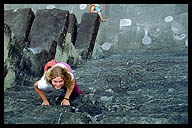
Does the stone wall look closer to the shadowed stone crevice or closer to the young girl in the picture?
the shadowed stone crevice

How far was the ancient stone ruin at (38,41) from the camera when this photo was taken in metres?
2.43

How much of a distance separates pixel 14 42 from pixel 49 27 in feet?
2.64

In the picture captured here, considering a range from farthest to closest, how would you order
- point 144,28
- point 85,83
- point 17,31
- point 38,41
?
point 144,28
point 17,31
point 38,41
point 85,83

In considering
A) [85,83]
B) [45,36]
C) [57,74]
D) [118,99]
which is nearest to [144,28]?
[45,36]

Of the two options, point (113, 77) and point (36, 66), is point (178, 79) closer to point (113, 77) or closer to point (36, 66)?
point (113, 77)

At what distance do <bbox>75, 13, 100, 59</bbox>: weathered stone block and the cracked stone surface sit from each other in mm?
922

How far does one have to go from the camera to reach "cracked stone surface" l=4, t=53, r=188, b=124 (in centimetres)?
150

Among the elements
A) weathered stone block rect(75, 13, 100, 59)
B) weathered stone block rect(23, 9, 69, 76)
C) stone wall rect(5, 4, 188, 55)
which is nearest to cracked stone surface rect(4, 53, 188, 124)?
weathered stone block rect(23, 9, 69, 76)

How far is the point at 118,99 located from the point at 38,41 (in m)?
1.61

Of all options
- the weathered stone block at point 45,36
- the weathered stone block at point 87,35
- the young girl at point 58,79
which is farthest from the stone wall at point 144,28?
the young girl at point 58,79

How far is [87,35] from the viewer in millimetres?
4141

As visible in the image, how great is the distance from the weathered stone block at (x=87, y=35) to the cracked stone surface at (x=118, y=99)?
3.02 feet

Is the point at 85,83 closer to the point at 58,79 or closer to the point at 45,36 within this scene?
the point at 58,79

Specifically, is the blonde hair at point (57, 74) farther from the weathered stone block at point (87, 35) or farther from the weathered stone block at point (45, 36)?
the weathered stone block at point (87, 35)
